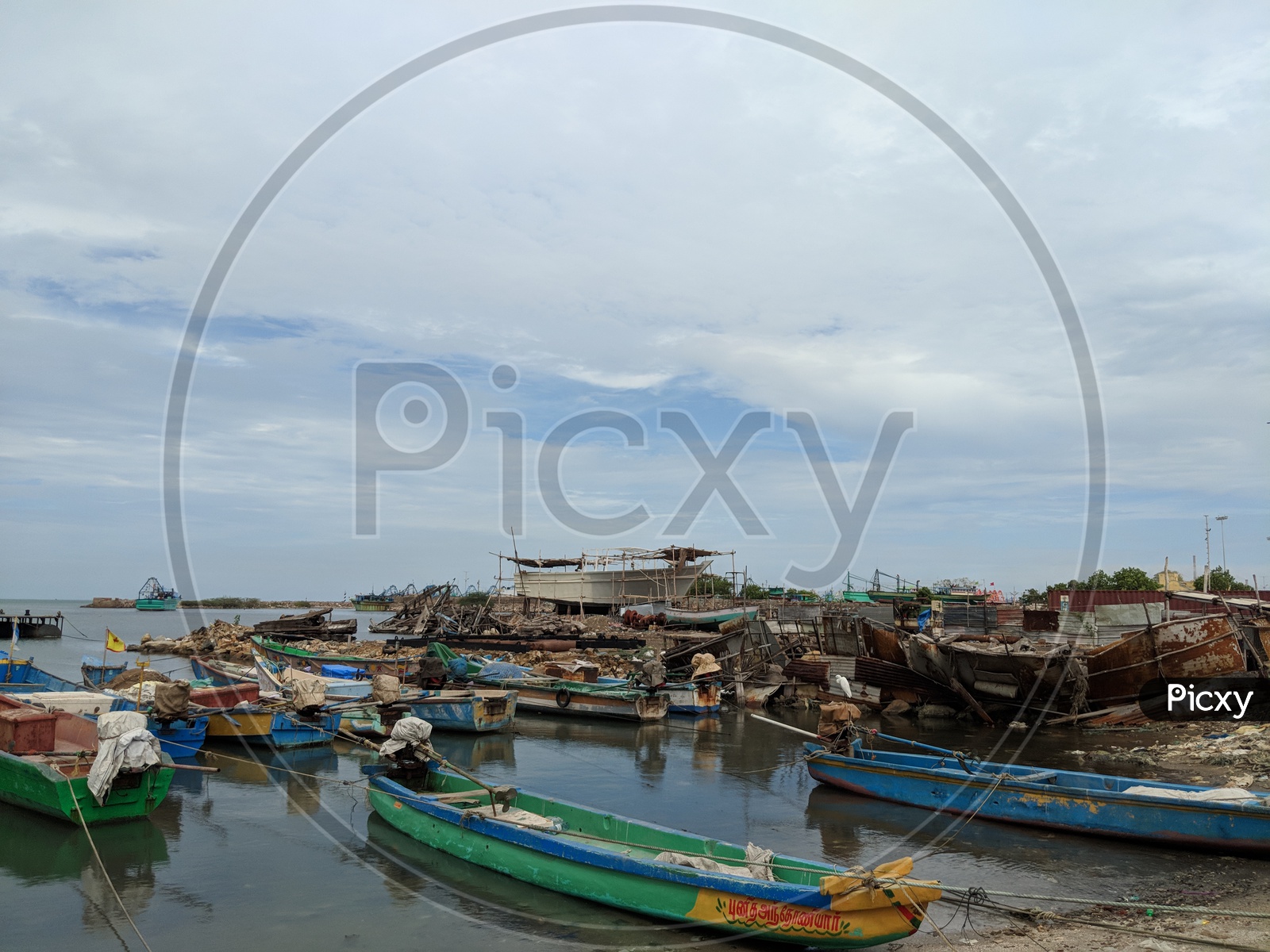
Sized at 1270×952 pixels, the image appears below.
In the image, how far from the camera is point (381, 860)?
1241 cm

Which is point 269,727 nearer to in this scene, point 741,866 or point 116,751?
point 116,751

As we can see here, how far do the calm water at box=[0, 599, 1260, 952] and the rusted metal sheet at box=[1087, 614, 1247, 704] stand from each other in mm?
4458

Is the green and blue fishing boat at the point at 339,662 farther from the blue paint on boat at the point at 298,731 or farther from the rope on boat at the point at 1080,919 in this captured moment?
the rope on boat at the point at 1080,919

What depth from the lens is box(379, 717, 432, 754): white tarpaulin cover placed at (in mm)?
13297

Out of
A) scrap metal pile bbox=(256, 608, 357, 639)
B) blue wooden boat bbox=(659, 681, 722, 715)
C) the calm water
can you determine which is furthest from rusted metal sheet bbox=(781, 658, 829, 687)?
scrap metal pile bbox=(256, 608, 357, 639)

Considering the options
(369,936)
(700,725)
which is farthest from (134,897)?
(700,725)

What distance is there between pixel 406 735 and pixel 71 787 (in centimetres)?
513

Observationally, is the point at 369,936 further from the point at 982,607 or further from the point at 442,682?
the point at 982,607

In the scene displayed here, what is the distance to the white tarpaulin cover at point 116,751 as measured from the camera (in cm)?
1266

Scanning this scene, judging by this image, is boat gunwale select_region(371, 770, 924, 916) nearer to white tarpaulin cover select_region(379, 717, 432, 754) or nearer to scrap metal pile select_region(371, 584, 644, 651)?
white tarpaulin cover select_region(379, 717, 432, 754)

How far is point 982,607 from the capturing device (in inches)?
1497

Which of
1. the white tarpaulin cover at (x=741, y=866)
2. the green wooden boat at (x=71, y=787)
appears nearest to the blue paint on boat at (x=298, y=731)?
the green wooden boat at (x=71, y=787)

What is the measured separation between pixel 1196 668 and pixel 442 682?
22428 mm

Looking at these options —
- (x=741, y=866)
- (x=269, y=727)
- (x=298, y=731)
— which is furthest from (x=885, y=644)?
(x=741, y=866)
